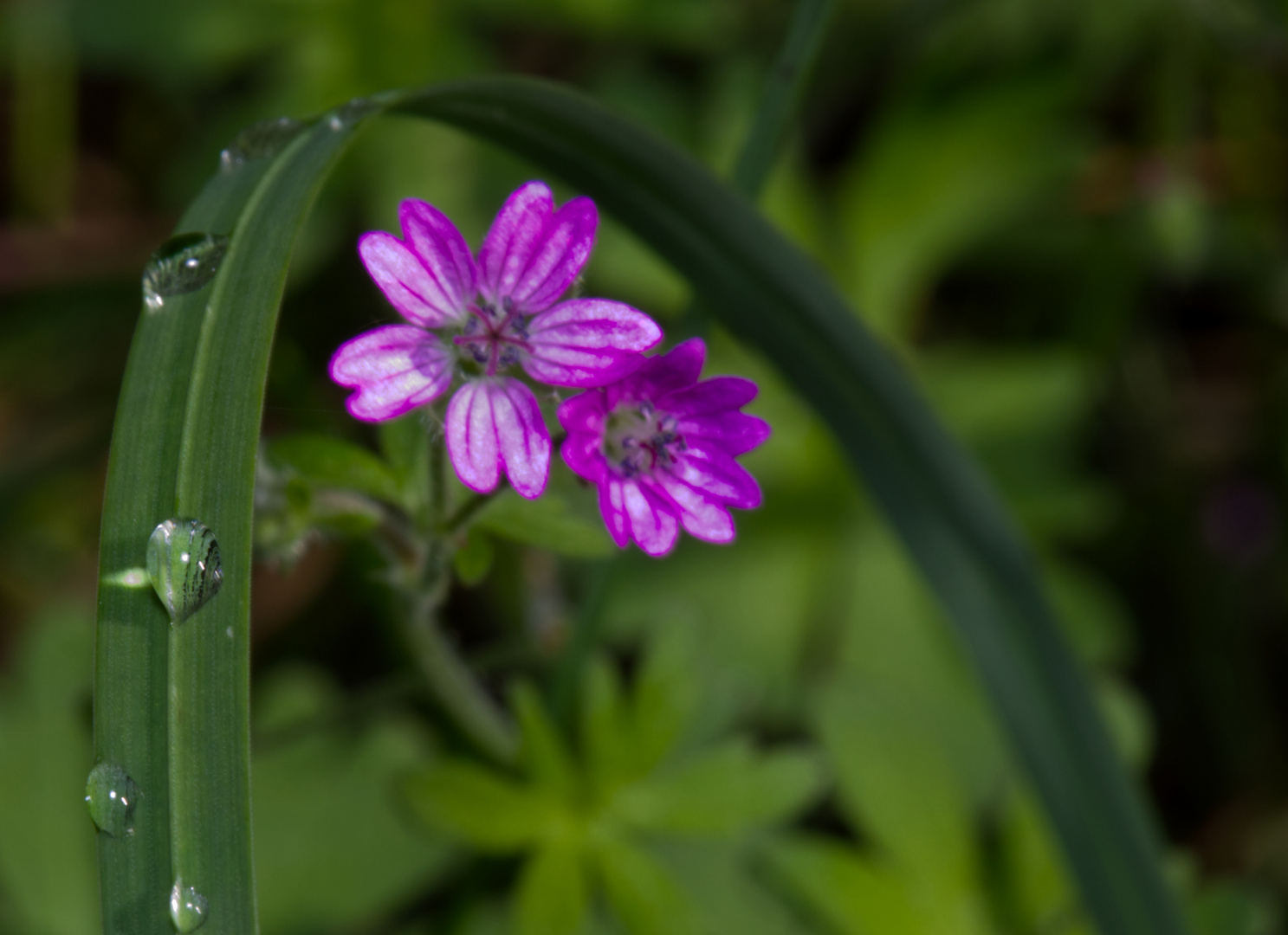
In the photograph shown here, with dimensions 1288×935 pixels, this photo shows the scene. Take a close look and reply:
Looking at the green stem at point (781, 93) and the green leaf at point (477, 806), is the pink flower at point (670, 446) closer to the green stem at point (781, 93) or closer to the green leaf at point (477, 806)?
the green stem at point (781, 93)

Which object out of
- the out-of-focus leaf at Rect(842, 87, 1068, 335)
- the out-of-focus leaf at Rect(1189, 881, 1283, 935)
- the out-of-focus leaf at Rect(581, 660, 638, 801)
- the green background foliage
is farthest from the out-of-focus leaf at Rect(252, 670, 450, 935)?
the out-of-focus leaf at Rect(842, 87, 1068, 335)

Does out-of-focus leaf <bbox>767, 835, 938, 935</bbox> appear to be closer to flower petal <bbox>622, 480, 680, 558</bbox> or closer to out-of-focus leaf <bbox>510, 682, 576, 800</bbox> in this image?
out-of-focus leaf <bbox>510, 682, 576, 800</bbox>

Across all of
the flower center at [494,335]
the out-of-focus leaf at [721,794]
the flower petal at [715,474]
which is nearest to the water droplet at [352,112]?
the flower center at [494,335]

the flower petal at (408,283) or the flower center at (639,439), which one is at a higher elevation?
the flower petal at (408,283)

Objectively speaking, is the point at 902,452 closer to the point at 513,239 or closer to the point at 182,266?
the point at 513,239

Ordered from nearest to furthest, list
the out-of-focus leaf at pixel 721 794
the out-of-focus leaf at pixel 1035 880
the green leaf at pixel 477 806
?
the green leaf at pixel 477 806
the out-of-focus leaf at pixel 721 794
the out-of-focus leaf at pixel 1035 880

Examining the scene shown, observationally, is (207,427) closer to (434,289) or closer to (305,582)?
(434,289)
